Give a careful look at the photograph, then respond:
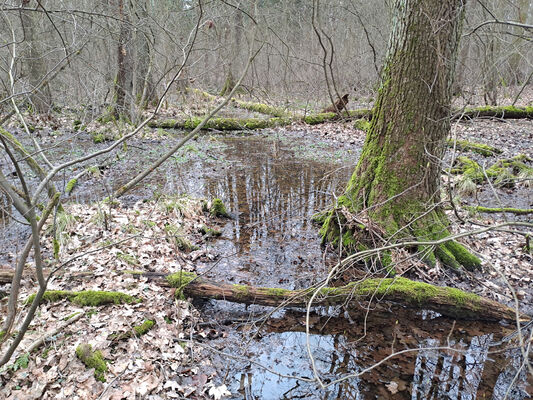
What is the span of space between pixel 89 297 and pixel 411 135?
14.0 ft

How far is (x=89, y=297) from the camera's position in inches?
149

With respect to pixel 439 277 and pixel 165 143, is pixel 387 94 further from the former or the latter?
Result: pixel 165 143

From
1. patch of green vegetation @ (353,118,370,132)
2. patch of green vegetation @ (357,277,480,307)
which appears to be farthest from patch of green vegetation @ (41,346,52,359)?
patch of green vegetation @ (353,118,370,132)

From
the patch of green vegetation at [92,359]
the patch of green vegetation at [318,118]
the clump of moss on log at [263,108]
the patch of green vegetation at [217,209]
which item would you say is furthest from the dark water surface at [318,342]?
the clump of moss on log at [263,108]

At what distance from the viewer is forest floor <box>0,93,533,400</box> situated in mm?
2977

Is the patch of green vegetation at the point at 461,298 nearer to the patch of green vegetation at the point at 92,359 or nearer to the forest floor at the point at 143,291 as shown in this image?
the forest floor at the point at 143,291

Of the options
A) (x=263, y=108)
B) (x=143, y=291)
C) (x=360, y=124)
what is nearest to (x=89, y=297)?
(x=143, y=291)

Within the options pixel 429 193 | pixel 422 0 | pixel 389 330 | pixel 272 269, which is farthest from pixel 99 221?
pixel 422 0

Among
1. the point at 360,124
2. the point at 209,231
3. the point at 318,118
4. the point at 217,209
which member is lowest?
the point at 209,231

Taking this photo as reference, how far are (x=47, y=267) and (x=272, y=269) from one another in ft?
9.25

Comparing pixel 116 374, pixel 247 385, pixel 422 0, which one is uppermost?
pixel 422 0

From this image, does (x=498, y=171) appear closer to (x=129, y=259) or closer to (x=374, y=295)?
(x=374, y=295)

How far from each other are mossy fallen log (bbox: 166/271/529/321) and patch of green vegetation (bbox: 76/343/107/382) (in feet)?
3.63

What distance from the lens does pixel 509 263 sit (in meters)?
4.90
